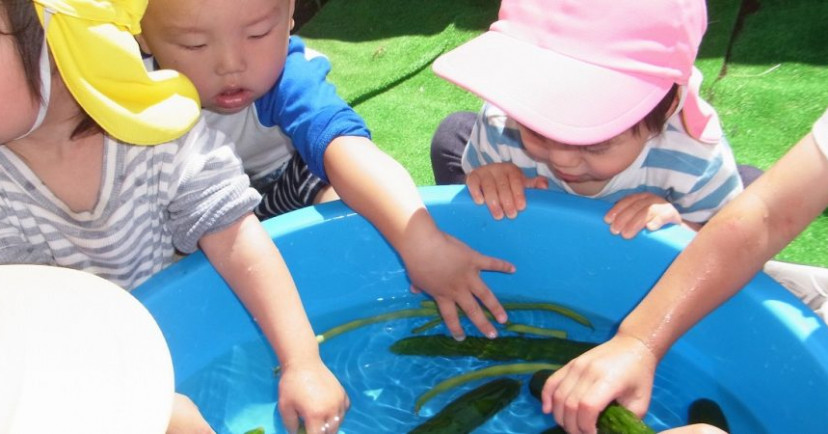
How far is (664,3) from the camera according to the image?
110cm

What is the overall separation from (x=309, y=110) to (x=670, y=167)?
57 cm

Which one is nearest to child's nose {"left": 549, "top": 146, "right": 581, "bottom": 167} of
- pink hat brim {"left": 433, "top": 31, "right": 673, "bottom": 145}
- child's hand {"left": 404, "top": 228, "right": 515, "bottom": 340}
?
pink hat brim {"left": 433, "top": 31, "right": 673, "bottom": 145}

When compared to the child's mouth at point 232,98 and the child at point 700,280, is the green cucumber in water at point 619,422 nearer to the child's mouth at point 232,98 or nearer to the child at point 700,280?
the child at point 700,280

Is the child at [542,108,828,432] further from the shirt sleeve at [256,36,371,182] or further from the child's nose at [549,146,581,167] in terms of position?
the shirt sleeve at [256,36,371,182]

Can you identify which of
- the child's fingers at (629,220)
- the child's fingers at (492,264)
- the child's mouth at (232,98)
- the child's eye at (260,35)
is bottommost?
the child's fingers at (492,264)

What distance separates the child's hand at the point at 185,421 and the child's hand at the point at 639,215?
0.64 meters

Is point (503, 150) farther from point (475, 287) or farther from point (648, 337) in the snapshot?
point (648, 337)

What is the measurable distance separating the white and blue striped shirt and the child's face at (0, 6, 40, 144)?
0.74 m

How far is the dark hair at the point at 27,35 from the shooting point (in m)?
0.91

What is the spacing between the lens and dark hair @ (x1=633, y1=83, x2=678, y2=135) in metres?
1.21

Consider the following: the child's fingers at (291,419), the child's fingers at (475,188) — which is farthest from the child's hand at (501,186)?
the child's fingers at (291,419)

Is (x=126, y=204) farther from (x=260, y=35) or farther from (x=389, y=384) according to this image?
(x=389, y=384)

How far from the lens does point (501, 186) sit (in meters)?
1.40

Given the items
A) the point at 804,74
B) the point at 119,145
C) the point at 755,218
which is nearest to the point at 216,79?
the point at 119,145
